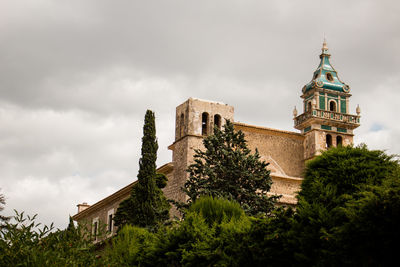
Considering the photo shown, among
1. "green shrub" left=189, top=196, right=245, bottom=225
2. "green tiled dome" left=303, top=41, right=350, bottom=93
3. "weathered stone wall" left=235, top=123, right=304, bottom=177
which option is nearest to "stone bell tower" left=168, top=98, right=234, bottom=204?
"weathered stone wall" left=235, top=123, right=304, bottom=177

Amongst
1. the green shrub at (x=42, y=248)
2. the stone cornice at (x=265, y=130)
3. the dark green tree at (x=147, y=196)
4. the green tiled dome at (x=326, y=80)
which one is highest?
the green tiled dome at (x=326, y=80)

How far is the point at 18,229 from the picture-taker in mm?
10219

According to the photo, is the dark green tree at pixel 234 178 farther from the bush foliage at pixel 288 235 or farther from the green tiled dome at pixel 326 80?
the green tiled dome at pixel 326 80

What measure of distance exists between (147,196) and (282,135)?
13.7 meters

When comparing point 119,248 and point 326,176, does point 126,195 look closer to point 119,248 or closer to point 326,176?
point 119,248

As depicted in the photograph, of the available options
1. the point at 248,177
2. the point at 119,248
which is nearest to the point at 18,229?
the point at 119,248

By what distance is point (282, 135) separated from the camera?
3156 cm

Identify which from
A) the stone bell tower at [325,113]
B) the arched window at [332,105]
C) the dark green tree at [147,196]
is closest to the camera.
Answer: the dark green tree at [147,196]

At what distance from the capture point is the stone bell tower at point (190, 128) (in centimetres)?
2467

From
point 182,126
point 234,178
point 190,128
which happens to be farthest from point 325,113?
point 234,178

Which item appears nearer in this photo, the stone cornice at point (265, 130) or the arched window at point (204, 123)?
the arched window at point (204, 123)

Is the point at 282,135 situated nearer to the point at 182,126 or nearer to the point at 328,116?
the point at 328,116

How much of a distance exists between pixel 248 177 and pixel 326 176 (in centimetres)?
939

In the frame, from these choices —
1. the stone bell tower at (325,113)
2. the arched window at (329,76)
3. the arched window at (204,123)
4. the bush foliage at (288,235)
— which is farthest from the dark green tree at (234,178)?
the arched window at (329,76)
